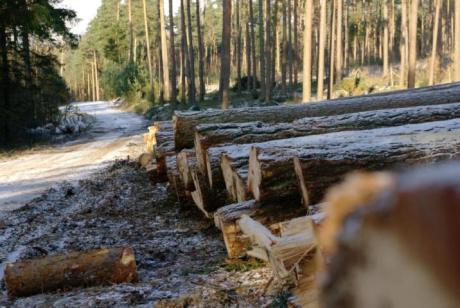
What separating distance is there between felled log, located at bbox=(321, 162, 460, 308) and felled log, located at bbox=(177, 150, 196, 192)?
23.0 ft

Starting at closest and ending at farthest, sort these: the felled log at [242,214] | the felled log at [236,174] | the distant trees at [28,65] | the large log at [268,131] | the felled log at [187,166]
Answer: the felled log at [242,214]
the felled log at [236,174]
the large log at [268,131]
the felled log at [187,166]
the distant trees at [28,65]

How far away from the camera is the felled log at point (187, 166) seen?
25.3 feet

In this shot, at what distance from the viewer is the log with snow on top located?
242 inches

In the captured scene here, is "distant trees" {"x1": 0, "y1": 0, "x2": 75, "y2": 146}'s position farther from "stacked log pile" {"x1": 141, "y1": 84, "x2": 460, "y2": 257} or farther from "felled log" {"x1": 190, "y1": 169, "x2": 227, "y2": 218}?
"felled log" {"x1": 190, "y1": 169, "x2": 227, "y2": 218}

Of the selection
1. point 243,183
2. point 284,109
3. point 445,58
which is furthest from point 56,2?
point 445,58

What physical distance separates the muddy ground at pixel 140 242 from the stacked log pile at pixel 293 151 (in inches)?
15.6

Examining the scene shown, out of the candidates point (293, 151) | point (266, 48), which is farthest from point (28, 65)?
point (293, 151)

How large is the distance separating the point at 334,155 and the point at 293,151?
42 centimetres

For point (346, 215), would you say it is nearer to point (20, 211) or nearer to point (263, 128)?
point (263, 128)

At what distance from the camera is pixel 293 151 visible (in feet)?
15.7

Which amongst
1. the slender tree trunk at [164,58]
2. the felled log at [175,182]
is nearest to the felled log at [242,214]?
the felled log at [175,182]

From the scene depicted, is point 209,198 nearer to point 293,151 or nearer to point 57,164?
point 293,151

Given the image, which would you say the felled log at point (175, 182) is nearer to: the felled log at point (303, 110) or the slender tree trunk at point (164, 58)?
the felled log at point (303, 110)

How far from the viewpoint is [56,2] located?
24.8m
